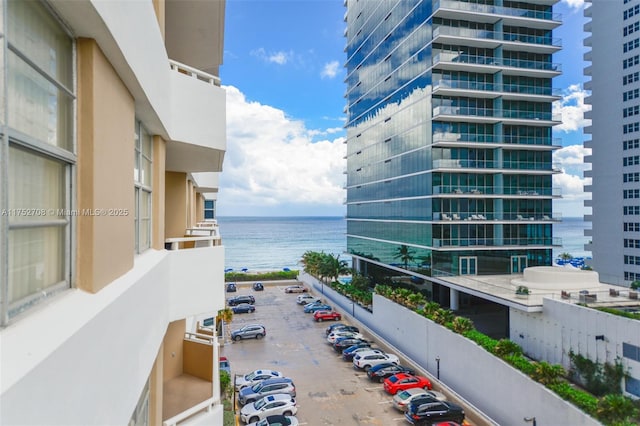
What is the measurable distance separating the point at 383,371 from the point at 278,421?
24.9 feet

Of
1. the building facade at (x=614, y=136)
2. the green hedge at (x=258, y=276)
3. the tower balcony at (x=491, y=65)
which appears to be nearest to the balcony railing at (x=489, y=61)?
the tower balcony at (x=491, y=65)

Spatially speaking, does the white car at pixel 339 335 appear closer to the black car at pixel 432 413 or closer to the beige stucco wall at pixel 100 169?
the black car at pixel 432 413

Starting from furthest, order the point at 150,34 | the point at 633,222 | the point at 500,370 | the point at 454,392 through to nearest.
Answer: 1. the point at 633,222
2. the point at 454,392
3. the point at 500,370
4. the point at 150,34

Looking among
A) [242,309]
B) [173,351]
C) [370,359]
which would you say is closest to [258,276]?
[242,309]

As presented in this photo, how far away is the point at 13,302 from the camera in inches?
79.7

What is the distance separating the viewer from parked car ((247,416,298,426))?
16.9 metres

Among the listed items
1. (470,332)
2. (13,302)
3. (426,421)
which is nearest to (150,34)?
(13,302)

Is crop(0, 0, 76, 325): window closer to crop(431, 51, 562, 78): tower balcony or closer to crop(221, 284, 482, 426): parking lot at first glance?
crop(221, 284, 482, 426): parking lot

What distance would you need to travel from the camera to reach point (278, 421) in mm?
17250

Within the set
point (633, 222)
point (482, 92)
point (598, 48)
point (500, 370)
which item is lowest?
point (500, 370)

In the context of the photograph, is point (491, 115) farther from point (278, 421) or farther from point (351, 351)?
point (278, 421)

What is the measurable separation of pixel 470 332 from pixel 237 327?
2032 centimetres

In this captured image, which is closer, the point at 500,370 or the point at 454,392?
the point at 500,370

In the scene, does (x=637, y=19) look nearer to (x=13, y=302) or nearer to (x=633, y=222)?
(x=633, y=222)
